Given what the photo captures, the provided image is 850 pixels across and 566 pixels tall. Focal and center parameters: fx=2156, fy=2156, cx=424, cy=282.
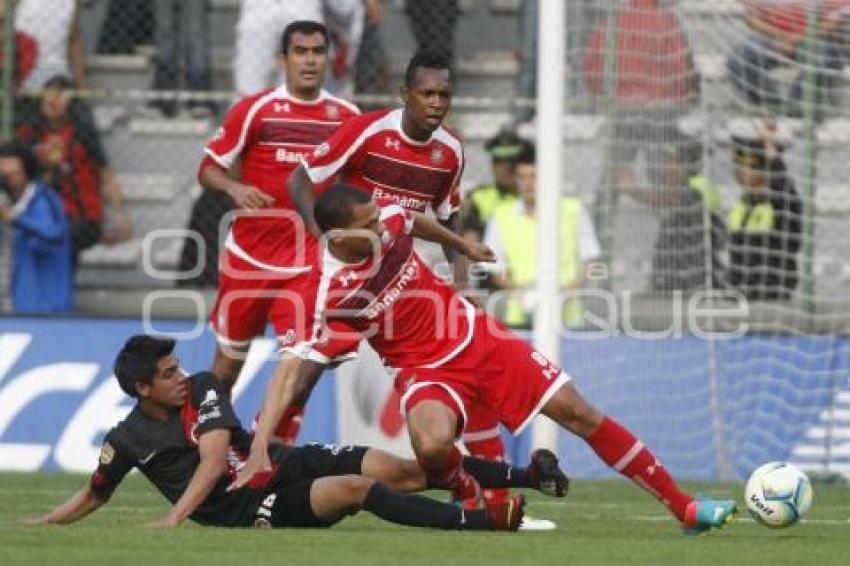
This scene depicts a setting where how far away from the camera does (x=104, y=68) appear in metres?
16.2

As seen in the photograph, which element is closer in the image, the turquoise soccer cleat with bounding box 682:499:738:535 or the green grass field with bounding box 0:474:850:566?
the green grass field with bounding box 0:474:850:566

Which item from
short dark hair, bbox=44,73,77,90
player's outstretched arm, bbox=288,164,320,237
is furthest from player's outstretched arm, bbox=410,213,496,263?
short dark hair, bbox=44,73,77,90

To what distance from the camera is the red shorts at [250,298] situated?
11.3 m

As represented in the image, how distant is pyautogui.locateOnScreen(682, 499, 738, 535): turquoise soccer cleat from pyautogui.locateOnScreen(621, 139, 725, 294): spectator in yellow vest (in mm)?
5032

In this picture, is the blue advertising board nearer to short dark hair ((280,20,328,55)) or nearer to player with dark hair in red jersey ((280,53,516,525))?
short dark hair ((280,20,328,55))

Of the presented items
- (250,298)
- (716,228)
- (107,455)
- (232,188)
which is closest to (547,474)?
(107,455)

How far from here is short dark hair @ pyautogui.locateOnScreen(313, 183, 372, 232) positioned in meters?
9.01

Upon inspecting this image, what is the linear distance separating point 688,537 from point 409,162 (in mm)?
2355

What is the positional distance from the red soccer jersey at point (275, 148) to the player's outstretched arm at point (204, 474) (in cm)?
272

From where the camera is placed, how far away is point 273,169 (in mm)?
11375

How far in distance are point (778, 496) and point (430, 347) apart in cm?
161

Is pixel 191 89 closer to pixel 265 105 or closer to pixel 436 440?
pixel 265 105

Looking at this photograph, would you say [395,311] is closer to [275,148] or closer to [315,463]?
[315,463]

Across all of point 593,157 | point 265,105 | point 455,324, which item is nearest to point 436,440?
point 455,324
